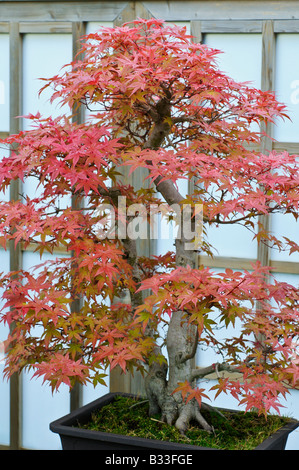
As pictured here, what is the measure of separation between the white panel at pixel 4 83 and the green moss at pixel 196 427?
4.50 feet

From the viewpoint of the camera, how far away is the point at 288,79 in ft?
7.90

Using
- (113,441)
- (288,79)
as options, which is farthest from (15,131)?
(113,441)

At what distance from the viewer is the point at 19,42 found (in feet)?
9.12

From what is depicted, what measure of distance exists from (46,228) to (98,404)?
726 mm

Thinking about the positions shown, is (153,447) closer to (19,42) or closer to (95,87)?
(95,87)

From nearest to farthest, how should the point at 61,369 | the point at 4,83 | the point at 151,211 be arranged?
the point at 61,369 < the point at 151,211 < the point at 4,83

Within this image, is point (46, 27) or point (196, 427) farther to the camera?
point (46, 27)

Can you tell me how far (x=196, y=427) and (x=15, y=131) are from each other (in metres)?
1.49

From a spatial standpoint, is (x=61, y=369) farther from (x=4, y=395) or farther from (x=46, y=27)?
(x=46, y=27)

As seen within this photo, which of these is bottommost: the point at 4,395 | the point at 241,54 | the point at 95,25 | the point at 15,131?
the point at 4,395

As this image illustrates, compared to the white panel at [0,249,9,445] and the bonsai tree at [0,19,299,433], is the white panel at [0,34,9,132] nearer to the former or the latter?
the white panel at [0,249,9,445]

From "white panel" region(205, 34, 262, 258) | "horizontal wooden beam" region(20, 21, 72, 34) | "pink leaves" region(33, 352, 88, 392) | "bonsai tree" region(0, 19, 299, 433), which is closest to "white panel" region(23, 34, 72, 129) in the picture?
"horizontal wooden beam" region(20, 21, 72, 34)

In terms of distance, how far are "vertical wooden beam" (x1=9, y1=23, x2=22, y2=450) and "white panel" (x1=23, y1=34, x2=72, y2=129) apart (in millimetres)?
32

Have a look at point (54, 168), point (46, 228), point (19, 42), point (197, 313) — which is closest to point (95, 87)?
point (54, 168)
